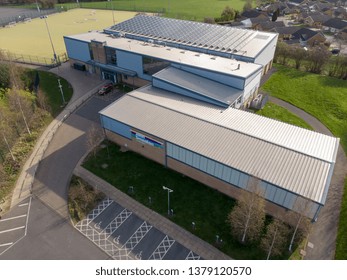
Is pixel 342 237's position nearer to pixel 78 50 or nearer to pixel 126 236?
pixel 126 236

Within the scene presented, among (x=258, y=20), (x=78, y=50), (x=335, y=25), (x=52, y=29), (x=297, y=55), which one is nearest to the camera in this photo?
(x=78, y=50)

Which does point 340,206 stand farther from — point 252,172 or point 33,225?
point 33,225

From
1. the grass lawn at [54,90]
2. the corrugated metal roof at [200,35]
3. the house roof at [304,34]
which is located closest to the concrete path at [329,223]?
the corrugated metal roof at [200,35]

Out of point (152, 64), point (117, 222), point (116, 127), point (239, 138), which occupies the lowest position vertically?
point (117, 222)

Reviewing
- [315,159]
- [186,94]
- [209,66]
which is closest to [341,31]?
[209,66]

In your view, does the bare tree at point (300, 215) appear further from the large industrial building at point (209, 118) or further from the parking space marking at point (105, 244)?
the parking space marking at point (105, 244)

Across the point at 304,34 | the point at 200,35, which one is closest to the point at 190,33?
the point at 200,35
